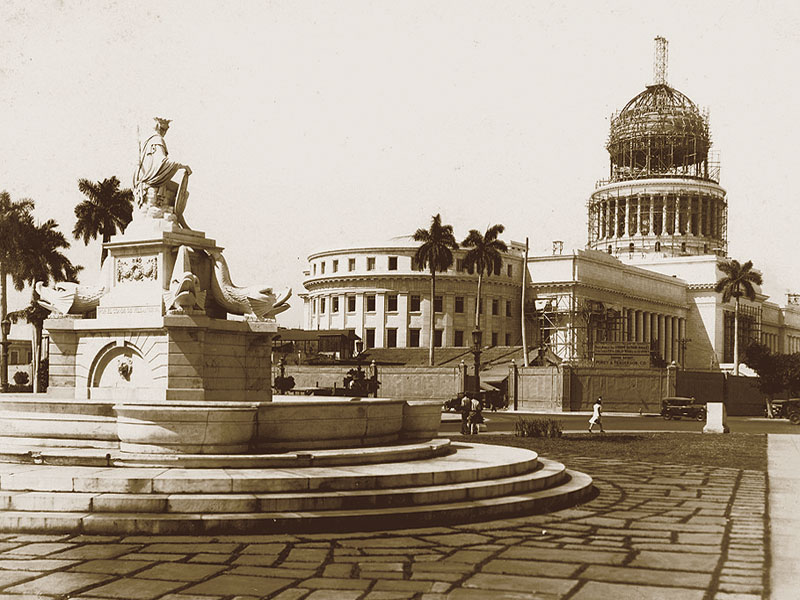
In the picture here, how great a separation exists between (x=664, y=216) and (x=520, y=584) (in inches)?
4818

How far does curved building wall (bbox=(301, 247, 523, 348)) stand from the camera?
91.8 m

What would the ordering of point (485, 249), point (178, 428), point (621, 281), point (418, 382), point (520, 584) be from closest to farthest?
point (520, 584)
point (178, 428)
point (418, 382)
point (485, 249)
point (621, 281)

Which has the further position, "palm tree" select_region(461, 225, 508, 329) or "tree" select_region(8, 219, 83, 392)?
"palm tree" select_region(461, 225, 508, 329)

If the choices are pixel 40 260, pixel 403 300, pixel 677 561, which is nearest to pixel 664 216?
pixel 403 300

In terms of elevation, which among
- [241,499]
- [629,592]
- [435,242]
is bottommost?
[629,592]

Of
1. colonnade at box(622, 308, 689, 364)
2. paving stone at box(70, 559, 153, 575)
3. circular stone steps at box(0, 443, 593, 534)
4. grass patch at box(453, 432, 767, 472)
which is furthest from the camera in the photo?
colonnade at box(622, 308, 689, 364)

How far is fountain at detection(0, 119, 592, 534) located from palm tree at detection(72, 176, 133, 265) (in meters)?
36.1

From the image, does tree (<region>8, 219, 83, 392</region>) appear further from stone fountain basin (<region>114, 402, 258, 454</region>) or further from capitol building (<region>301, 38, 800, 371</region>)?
stone fountain basin (<region>114, 402, 258, 454</region>)

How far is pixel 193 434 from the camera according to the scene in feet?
39.0

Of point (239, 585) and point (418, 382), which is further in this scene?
point (418, 382)

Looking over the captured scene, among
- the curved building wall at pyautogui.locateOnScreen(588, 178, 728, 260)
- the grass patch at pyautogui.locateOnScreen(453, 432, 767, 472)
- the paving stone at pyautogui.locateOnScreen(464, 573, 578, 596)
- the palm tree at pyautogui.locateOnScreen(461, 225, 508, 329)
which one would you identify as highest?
the curved building wall at pyautogui.locateOnScreen(588, 178, 728, 260)

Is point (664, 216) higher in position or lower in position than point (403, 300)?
higher

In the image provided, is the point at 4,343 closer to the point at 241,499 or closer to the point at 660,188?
the point at 241,499

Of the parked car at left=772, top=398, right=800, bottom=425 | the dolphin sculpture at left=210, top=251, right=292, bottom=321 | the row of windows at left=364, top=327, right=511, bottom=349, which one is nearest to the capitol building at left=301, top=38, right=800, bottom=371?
the row of windows at left=364, top=327, right=511, bottom=349
